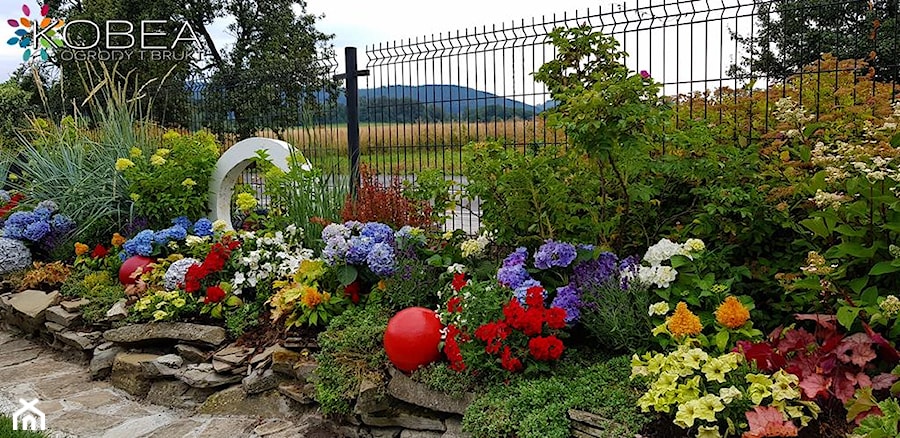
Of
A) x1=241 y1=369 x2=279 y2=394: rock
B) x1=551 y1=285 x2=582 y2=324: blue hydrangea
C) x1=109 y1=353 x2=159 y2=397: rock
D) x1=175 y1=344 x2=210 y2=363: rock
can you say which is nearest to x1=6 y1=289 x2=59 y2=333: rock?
x1=109 y1=353 x2=159 y2=397: rock

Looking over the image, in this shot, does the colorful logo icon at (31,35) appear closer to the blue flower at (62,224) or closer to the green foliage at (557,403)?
the blue flower at (62,224)

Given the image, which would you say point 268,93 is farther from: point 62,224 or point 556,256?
point 556,256

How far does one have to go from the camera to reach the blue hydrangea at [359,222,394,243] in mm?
4336

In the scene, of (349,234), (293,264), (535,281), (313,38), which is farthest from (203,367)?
(313,38)

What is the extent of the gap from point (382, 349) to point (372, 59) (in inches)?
123

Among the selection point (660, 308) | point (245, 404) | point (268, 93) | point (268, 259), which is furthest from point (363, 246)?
point (268, 93)

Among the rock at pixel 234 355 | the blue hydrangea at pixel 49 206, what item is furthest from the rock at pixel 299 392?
the blue hydrangea at pixel 49 206

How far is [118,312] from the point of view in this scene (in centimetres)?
484

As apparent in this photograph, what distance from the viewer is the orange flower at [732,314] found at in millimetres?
2877

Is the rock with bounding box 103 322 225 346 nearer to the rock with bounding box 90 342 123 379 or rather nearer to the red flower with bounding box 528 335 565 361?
the rock with bounding box 90 342 123 379

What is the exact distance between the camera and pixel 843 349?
101 inches

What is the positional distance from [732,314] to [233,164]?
431cm

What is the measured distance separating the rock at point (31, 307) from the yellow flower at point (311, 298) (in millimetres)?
2494

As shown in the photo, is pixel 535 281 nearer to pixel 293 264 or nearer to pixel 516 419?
pixel 516 419
